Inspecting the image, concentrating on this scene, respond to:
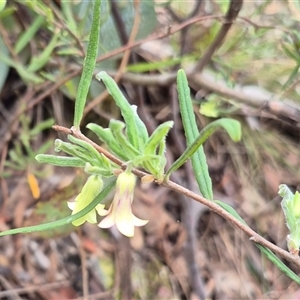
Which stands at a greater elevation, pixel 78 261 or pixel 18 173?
pixel 18 173

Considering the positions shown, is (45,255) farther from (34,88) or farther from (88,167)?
(88,167)

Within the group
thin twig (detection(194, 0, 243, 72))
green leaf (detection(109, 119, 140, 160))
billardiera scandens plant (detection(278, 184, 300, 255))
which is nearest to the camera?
green leaf (detection(109, 119, 140, 160))

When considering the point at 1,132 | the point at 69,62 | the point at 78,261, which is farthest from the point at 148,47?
the point at 78,261

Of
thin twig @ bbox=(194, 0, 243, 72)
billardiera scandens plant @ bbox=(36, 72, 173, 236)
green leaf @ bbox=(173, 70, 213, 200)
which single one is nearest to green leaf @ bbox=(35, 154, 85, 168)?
billardiera scandens plant @ bbox=(36, 72, 173, 236)

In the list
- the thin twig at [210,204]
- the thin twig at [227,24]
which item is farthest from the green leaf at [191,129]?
the thin twig at [227,24]

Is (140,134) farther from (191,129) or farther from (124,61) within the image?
(124,61)

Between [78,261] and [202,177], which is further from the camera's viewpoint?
[78,261]

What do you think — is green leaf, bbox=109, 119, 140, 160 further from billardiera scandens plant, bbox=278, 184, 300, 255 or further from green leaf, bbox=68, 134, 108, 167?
billardiera scandens plant, bbox=278, 184, 300, 255
